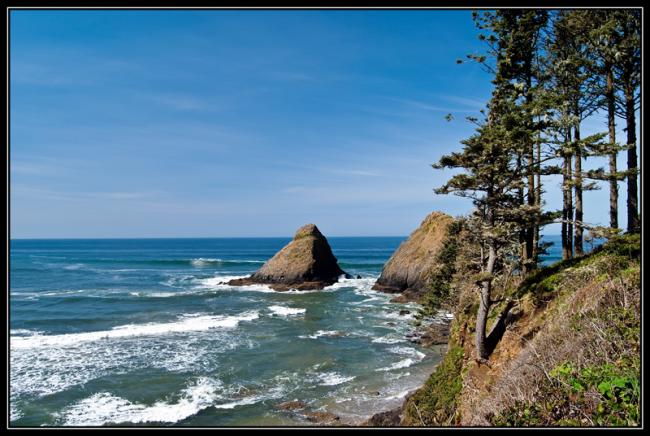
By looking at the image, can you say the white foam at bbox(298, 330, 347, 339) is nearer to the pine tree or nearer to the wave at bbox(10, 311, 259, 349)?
the wave at bbox(10, 311, 259, 349)

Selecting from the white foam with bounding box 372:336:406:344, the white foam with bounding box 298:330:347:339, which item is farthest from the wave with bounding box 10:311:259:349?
the white foam with bounding box 372:336:406:344

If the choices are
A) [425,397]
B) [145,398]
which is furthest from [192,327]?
[425,397]

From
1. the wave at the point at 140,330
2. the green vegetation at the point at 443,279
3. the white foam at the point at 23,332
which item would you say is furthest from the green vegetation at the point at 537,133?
the white foam at the point at 23,332

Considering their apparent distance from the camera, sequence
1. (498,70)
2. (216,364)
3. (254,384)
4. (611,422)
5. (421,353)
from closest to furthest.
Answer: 1. (611,422)
2. (498,70)
3. (254,384)
4. (216,364)
5. (421,353)

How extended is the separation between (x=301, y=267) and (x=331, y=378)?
126 feet

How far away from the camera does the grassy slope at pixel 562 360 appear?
568cm

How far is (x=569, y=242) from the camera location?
1756 cm

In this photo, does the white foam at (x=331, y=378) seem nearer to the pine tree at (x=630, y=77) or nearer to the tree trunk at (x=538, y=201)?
the tree trunk at (x=538, y=201)

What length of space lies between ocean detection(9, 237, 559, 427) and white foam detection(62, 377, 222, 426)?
0.15ft

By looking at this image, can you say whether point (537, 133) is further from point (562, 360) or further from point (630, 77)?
point (562, 360)

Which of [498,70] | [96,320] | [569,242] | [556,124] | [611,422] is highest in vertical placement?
[498,70]

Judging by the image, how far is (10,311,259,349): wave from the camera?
2748 cm
